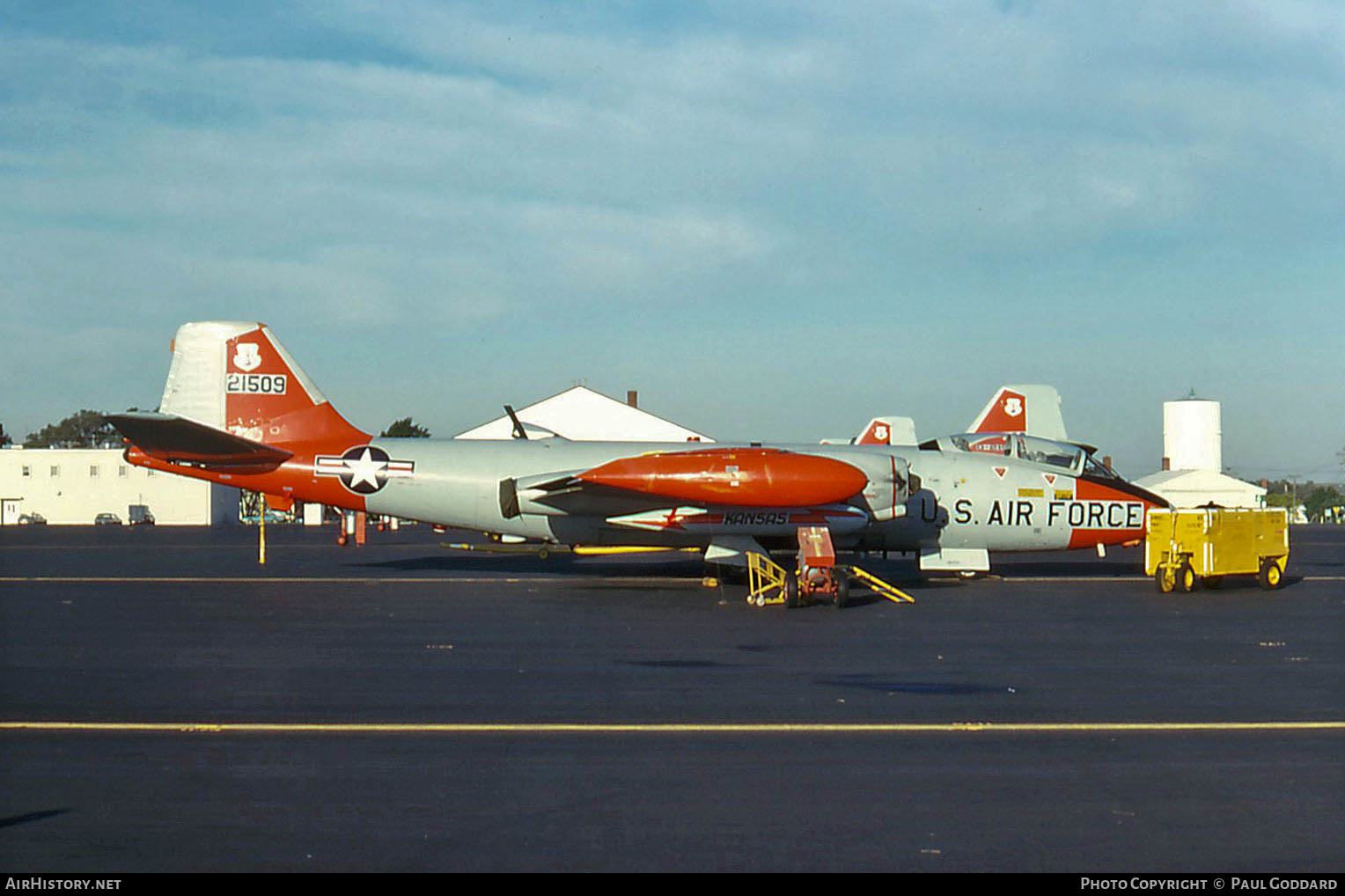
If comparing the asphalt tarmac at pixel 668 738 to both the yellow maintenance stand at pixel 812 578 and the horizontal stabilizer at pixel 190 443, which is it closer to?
the yellow maintenance stand at pixel 812 578

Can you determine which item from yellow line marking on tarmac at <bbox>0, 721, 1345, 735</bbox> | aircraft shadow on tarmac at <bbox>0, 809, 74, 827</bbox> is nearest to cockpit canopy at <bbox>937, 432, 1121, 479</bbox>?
yellow line marking on tarmac at <bbox>0, 721, 1345, 735</bbox>

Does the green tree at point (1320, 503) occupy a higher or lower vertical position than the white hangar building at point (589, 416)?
lower

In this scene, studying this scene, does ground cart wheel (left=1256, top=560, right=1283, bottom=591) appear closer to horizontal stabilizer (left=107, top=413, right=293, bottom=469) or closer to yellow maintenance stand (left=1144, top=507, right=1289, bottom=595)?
yellow maintenance stand (left=1144, top=507, right=1289, bottom=595)

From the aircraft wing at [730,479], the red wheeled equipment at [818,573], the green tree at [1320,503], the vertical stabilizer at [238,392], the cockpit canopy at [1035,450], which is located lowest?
the green tree at [1320,503]

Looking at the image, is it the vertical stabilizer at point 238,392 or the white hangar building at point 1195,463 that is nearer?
the vertical stabilizer at point 238,392

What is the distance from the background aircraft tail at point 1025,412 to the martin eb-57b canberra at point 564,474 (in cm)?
1646

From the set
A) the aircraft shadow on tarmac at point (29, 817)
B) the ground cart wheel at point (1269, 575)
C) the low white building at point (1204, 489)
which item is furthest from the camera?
the low white building at point (1204, 489)

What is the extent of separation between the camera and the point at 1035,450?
26703 mm

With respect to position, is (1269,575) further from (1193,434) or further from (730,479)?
(1193,434)

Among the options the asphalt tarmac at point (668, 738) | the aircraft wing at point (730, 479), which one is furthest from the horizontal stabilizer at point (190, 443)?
the aircraft wing at point (730, 479)

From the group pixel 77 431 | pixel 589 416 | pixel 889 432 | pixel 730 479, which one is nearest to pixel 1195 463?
pixel 589 416

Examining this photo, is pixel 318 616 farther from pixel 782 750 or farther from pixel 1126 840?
pixel 1126 840

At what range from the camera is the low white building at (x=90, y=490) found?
87.3 meters

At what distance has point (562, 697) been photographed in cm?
1156
